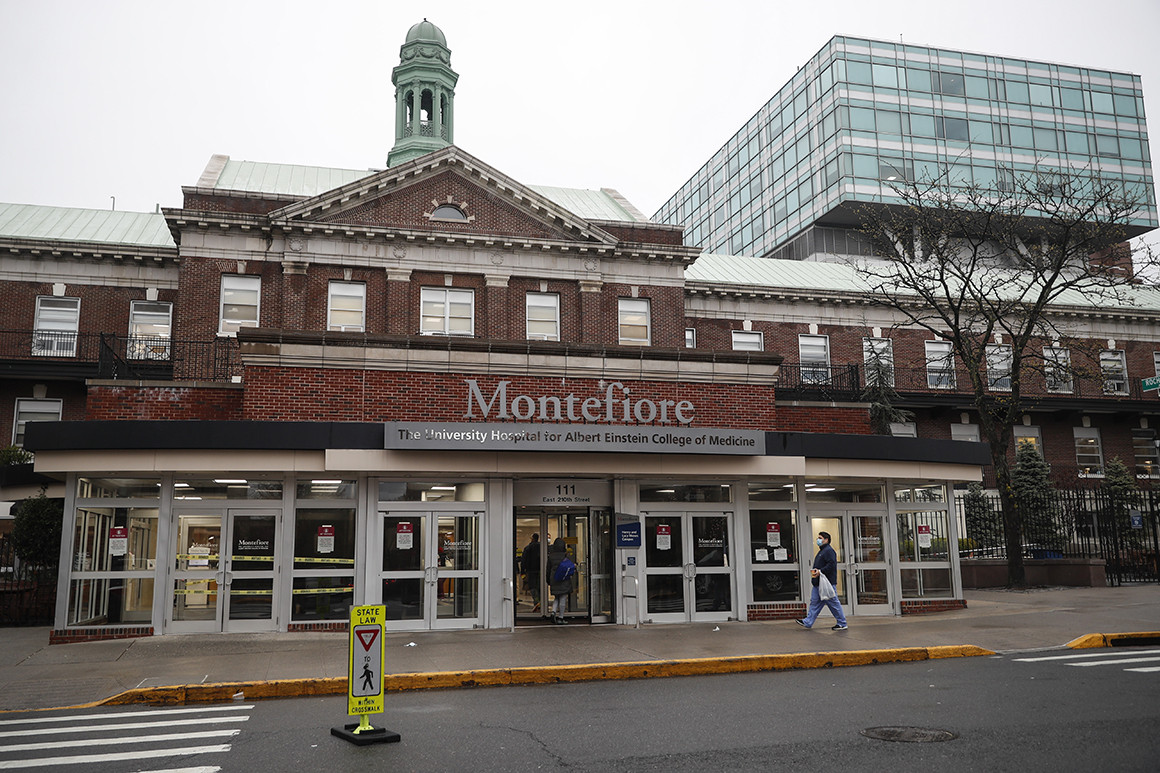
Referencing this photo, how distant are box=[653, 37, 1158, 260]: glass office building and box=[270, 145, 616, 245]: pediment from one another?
3133 centimetres

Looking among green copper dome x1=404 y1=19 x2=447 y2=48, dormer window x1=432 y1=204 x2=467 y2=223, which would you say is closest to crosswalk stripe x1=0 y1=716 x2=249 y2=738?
dormer window x1=432 y1=204 x2=467 y2=223

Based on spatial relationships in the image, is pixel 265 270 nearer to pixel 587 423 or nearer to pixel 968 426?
pixel 587 423

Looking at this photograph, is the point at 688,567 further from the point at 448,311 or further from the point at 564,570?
the point at 448,311

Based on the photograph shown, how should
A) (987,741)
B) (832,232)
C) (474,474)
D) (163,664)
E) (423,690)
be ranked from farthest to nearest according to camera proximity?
1. (832,232)
2. (474,474)
3. (163,664)
4. (423,690)
5. (987,741)

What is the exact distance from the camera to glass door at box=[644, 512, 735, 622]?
17156 millimetres

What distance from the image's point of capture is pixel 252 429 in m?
15.0

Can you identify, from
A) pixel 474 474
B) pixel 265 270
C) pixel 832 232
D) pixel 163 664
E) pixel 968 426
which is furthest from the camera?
pixel 832 232

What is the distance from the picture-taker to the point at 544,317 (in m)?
30.0

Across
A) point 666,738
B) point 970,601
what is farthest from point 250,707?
point 970,601

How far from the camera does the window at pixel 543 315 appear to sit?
29797 mm

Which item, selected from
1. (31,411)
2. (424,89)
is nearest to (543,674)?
(31,411)

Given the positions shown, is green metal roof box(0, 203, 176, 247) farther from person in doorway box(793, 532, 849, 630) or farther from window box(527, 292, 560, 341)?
person in doorway box(793, 532, 849, 630)

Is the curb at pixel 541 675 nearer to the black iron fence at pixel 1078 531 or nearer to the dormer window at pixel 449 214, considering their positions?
the black iron fence at pixel 1078 531

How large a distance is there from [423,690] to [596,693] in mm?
2087
